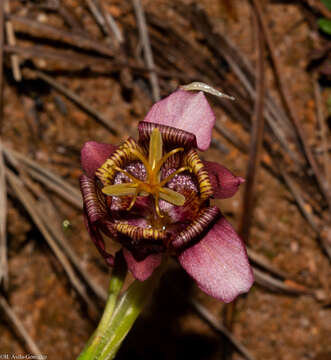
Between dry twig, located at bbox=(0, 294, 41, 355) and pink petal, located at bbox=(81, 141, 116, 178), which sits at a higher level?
pink petal, located at bbox=(81, 141, 116, 178)

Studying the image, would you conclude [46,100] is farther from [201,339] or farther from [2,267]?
[201,339]

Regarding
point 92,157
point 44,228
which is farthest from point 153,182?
point 44,228

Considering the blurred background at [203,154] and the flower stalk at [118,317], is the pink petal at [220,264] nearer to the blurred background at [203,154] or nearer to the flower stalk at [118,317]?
the flower stalk at [118,317]

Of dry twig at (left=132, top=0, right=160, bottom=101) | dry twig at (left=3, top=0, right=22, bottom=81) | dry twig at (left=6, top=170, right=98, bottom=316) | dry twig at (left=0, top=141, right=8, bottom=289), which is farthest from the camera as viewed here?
dry twig at (left=132, top=0, right=160, bottom=101)

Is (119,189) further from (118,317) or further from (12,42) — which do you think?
(12,42)

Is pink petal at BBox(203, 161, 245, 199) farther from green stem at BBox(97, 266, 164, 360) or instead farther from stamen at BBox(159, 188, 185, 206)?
green stem at BBox(97, 266, 164, 360)

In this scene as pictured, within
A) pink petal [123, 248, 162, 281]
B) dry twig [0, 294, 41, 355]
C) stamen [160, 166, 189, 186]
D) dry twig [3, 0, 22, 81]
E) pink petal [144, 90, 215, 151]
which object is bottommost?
dry twig [0, 294, 41, 355]

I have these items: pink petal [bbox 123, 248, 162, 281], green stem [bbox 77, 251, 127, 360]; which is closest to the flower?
pink petal [bbox 123, 248, 162, 281]
